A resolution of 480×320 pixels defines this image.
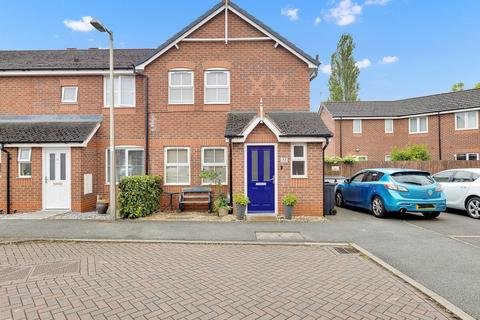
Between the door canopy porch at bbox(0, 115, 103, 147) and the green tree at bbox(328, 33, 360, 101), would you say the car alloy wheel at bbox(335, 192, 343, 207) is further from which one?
the green tree at bbox(328, 33, 360, 101)

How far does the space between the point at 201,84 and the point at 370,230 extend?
8.21 m

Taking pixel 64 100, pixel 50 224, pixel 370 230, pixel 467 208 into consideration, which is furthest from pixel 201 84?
pixel 467 208

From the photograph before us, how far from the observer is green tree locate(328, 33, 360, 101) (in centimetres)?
4334

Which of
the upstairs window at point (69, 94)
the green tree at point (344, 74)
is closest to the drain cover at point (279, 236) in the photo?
the upstairs window at point (69, 94)

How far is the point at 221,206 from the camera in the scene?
10.5m

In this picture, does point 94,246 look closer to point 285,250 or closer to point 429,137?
point 285,250

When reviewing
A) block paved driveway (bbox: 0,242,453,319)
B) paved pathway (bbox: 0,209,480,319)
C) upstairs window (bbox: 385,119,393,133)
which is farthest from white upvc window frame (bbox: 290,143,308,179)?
upstairs window (bbox: 385,119,393,133)

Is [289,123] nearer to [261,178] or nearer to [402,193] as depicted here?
[261,178]

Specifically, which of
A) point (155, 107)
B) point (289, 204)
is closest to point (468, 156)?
point (289, 204)

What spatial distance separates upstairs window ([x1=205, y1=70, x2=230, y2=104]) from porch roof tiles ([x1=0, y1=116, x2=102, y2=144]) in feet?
15.7

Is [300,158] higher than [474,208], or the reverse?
[300,158]

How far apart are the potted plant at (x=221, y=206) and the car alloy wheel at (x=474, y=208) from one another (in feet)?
27.6

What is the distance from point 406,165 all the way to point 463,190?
9.71m

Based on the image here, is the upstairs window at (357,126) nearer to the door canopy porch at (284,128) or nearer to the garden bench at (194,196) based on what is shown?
the door canopy porch at (284,128)
